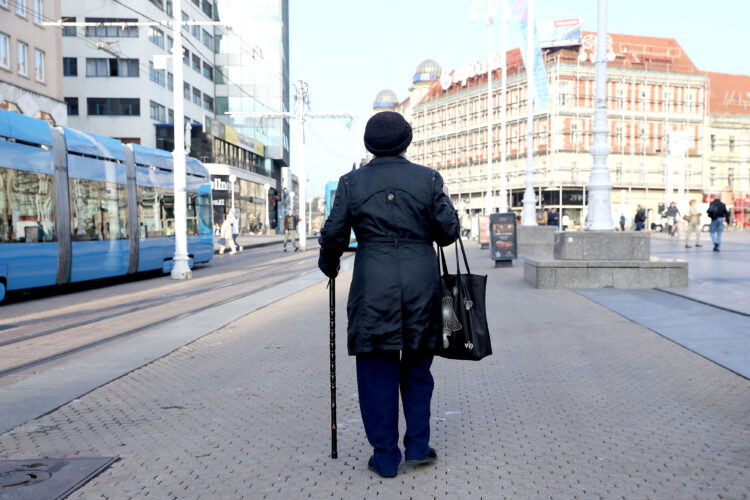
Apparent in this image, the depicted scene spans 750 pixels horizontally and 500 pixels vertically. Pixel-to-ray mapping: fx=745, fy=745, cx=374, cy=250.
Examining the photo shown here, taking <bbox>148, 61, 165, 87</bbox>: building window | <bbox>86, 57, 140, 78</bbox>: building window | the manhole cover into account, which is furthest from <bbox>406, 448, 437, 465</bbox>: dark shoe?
<bbox>148, 61, 165, 87</bbox>: building window

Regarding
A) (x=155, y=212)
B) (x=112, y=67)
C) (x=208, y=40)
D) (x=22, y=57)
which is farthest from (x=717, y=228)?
(x=208, y=40)

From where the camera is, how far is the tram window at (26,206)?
1184cm

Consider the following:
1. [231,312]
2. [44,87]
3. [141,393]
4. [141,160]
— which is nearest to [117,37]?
[44,87]

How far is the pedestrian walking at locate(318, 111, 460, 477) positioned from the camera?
3.52 m

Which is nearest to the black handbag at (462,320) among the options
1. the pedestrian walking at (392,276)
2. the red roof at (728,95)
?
the pedestrian walking at (392,276)

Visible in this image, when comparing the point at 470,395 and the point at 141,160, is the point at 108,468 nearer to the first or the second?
the point at 470,395

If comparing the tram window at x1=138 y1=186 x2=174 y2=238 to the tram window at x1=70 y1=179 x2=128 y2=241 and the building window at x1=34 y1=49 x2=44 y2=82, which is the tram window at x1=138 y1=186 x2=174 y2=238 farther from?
the building window at x1=34 y1=49 x2=44 y2=82

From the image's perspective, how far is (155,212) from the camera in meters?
18.0

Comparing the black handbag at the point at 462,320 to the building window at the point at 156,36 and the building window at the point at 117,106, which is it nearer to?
the building window at the point at 117,106

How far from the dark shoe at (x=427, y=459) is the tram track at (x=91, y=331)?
415cm

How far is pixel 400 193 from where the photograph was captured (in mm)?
3559

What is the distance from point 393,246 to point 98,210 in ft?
41.9

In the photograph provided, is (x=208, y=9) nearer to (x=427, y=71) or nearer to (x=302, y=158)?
(x=302, y=158)

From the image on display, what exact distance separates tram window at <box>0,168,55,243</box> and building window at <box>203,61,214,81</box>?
55570 millimetres
